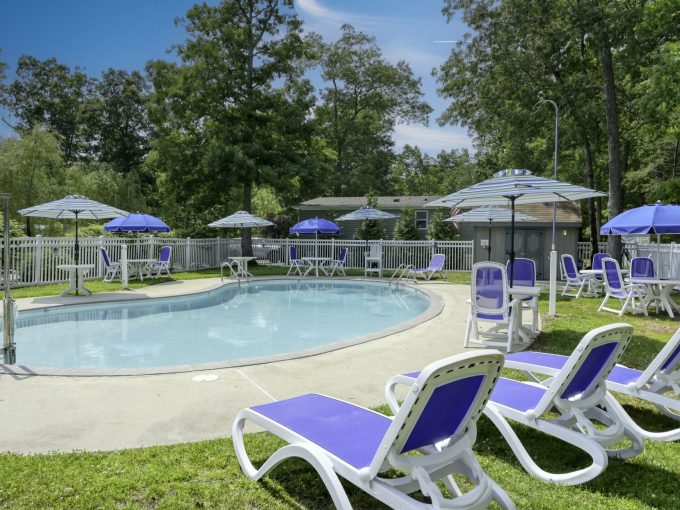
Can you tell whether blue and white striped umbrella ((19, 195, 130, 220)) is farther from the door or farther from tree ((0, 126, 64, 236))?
A: the door

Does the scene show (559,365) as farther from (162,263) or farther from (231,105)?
(231,105)

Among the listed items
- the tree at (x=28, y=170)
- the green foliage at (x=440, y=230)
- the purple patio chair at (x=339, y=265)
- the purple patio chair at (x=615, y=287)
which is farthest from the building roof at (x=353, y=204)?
the purple patio chair at (x=615, y=287)

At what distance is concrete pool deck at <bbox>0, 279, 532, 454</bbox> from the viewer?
343 cm

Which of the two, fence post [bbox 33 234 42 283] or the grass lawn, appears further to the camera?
fence post [bbox 33 234 42 283]

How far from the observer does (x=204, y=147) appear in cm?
2106

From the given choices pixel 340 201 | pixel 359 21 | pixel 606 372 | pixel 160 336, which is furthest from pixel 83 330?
pixel 359 21

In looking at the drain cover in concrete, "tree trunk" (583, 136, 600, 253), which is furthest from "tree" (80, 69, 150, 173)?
the drain cover in concrete

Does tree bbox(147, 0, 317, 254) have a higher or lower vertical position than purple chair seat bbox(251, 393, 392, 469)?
higher

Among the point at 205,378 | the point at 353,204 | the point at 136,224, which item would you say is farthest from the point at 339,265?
the point at 205,378

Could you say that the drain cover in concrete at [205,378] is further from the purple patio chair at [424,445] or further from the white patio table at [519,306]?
the white patio table at [519,306]

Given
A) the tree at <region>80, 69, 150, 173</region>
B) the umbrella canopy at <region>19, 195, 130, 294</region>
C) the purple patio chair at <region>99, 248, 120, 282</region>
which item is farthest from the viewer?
the tree at <region>80, 69, 150, 173</region>

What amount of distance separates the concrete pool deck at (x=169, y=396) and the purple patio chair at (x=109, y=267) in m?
9.80

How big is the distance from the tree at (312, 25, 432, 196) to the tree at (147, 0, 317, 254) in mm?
14904

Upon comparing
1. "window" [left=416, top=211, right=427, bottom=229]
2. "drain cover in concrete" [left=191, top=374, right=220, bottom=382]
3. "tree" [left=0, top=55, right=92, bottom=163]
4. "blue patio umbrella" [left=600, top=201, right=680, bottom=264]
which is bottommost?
"drain cover in concrete" [left=191, top=374, right=220, bottom=382]
